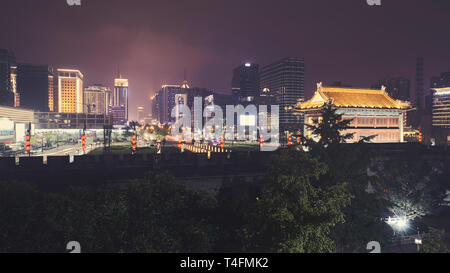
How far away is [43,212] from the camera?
41.4ft

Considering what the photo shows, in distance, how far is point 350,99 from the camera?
60188mm

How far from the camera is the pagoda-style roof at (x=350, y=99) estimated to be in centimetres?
5833

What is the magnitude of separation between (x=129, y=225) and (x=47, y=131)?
100441 millimetres

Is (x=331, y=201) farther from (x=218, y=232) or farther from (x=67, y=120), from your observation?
(x=67, y=120)

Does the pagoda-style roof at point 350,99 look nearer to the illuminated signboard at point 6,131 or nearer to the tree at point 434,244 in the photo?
the tree at point 434,244

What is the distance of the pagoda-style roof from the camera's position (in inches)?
2297

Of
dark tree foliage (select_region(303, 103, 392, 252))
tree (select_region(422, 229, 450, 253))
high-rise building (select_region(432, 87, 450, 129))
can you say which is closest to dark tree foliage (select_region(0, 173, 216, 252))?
dark tree foliage (select_region(303, 103, 392, 252))

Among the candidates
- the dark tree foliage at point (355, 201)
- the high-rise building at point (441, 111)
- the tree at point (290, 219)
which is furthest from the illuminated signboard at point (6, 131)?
the high-rise building at point (441, 111)

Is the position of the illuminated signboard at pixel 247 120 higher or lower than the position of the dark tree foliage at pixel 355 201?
higher

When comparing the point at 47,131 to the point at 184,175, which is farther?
the point at 47,131

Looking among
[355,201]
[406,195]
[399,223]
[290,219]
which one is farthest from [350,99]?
[290,219]

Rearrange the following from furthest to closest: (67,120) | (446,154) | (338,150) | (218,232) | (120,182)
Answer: (67,120)
(446,154)
(120,182)
(338,150)
(218,232)

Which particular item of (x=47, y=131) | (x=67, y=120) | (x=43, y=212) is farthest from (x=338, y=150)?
(x=47, y=131)
